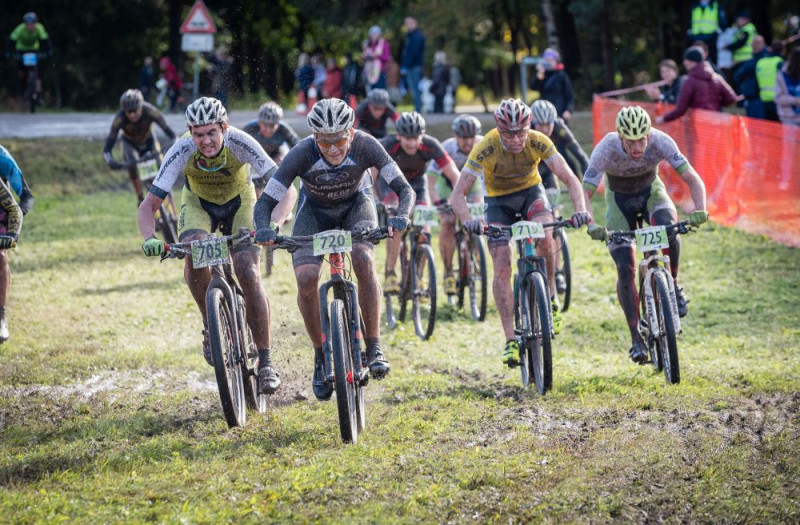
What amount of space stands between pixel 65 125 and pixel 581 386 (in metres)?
20.4

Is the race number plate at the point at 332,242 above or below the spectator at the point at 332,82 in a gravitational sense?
below

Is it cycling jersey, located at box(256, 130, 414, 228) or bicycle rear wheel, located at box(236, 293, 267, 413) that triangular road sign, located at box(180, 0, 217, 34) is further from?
cycling jersey, located at box(256, 130, 414, 228)

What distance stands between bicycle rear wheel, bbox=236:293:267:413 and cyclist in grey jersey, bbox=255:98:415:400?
0.50 meters

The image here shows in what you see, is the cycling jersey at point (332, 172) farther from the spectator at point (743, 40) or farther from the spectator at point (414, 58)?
the spectator at point (414, 58)

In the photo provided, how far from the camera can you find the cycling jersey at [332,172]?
305 inches

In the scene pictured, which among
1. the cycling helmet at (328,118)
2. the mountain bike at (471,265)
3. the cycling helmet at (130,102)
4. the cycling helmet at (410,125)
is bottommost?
the mountain bike at (471,265)

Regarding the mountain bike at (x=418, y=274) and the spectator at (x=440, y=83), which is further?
the spectator at (x=440, y=83)

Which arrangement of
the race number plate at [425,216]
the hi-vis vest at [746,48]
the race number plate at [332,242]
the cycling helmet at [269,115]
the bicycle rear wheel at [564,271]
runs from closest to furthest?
1. the race number plate at [332,242]
2. the race number plate at [425,216]
3. the bicycle rear wheel at [564,271]
4. the cycling helmet at [269,115]
5. the hi-vis vest at [746,48]

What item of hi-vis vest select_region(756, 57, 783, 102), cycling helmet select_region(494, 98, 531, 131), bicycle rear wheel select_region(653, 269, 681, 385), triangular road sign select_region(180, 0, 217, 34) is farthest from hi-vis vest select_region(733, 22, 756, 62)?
bicycle rear wheel select_region(653, 269, 681, 385)

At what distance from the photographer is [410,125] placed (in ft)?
37.4

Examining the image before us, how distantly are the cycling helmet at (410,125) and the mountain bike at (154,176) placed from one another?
3.98 m

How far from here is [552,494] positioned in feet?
20.7

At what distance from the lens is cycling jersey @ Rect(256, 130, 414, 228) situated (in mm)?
7754

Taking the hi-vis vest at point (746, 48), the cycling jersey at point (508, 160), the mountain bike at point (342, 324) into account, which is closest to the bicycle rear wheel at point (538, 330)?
the cycling jersey at point (508, 160)
